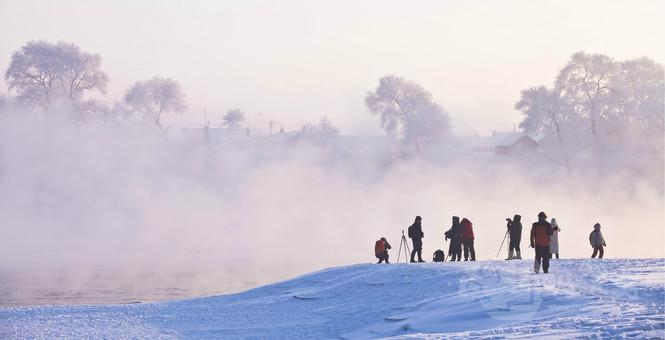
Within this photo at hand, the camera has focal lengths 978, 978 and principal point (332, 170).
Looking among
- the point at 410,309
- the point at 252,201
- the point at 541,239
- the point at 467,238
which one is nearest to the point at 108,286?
the point at 467,238

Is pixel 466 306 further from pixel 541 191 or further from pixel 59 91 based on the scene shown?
pixel 59 91

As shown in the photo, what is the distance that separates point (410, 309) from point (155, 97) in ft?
360

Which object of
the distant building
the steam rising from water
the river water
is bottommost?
the river water

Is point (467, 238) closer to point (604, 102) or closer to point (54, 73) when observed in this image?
point (604, 102)

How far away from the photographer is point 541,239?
2627cm

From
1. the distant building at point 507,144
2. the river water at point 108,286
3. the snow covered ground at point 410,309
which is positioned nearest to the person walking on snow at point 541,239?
the snow covered ground at point 410,309

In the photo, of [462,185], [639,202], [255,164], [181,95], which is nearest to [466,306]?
[639,202]

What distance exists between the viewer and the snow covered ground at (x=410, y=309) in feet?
64.2

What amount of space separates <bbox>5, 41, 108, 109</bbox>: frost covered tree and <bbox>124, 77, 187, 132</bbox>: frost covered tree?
1254 cm

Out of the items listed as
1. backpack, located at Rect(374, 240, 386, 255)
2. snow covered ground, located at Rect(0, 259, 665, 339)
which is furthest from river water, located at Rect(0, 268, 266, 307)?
snow covered ground, located at Rect(0, 259, 665, 339)

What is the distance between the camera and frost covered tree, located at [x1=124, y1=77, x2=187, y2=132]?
5027 inches

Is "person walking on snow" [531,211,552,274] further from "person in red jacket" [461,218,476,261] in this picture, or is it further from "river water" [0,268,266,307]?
"river water" [0,268,266,307]

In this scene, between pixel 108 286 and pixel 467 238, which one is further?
pixel 108 286

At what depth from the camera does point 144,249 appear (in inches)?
2506
